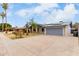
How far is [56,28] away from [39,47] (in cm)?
36

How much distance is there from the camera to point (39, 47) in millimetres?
4820

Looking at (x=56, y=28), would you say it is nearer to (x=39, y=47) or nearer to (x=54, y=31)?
(x=54, y=31)

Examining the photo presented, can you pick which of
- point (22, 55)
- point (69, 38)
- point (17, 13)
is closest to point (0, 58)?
point (22, 55)

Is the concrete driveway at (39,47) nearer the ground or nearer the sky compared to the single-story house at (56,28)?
nearer the ground

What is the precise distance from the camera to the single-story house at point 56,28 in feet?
15.9

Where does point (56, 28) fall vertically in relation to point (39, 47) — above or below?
above

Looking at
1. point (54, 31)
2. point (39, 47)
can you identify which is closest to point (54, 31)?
point (54, 31)

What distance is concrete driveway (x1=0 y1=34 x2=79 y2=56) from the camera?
4.81m

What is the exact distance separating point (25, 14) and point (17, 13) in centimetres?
11

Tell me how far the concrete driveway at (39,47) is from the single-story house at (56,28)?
0.21 feet

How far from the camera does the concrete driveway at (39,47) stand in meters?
4.81

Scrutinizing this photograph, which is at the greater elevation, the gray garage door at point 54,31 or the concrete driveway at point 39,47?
the gray garage door at point 54,31

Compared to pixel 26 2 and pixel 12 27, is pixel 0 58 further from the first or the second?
pixel 26 2

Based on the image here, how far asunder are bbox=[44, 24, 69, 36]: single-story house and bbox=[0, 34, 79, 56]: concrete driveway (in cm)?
6
